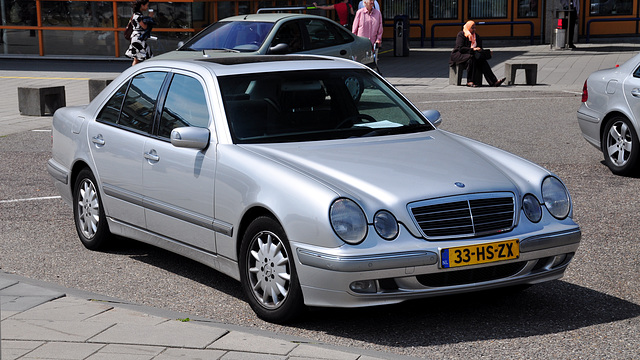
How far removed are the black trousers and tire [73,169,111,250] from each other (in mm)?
12894

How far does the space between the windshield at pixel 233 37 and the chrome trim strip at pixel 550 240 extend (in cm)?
955

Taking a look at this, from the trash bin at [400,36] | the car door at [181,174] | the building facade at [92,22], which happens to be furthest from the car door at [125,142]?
the trash bin at [400,36]

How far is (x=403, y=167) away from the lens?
517 cm

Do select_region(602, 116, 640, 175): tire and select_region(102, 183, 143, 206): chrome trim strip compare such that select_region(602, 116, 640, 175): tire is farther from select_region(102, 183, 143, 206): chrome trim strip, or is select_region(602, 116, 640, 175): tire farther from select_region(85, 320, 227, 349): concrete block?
select_region(85, 320, 227, 349): concrete block

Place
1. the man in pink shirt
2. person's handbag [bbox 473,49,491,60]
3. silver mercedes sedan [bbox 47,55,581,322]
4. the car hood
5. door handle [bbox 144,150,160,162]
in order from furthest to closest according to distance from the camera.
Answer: the man in pink shirt → person's handbag [bbox 473,49,491,60] → door handle [bbox 144,150,160,162] → the car hood → silver mercedes sedan [bbox 47,55,581,322]

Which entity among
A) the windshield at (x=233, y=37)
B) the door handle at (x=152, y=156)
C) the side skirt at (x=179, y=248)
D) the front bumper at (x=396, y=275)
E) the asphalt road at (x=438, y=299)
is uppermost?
the windshield at (x=233, y=37)

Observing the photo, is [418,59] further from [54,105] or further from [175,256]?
[175,256]

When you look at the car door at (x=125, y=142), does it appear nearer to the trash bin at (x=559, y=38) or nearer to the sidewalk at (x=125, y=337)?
the sidewalk at (x=125, y=337)

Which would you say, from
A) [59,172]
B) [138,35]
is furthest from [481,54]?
[59,172]

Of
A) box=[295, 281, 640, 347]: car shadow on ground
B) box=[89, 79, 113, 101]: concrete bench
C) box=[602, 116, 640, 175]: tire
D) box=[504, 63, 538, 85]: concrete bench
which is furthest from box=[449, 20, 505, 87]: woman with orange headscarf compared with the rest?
box=[295, 281, 640, 347]: car shadow on ground

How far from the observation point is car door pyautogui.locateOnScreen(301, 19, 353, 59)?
1534cm

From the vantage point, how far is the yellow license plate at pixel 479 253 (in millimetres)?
4773

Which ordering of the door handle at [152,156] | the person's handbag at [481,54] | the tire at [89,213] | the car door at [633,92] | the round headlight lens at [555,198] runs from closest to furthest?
the round headlight lens at [555,198] → the door handle at [152,156] → the tire at [89,213] → the car door at [633,92] → the person's handbag at [481,54]

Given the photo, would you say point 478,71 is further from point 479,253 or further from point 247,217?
point 479,253
